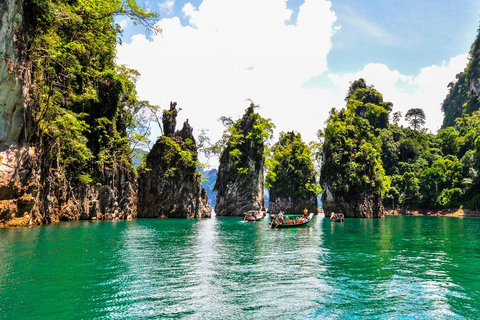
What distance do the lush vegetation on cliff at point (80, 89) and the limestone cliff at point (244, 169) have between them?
2053 cm

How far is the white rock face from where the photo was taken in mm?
20719

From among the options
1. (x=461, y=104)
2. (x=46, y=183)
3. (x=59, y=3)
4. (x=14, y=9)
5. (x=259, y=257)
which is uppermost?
(x=461, y=104)

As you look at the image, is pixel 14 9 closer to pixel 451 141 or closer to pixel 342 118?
pixel 342 118

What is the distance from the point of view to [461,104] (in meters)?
106

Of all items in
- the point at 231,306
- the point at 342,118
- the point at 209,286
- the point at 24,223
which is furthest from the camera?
the point at 342,118

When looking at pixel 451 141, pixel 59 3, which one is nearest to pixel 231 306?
pixel 59 3

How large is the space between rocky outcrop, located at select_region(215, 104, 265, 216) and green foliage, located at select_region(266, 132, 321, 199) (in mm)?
12007

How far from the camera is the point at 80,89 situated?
120 feet

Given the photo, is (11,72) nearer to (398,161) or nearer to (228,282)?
(228,282)

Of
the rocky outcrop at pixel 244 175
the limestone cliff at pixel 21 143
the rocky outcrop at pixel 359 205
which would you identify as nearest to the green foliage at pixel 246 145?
the rocky outcrop at pixel 244 175

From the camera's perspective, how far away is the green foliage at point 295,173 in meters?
75.9

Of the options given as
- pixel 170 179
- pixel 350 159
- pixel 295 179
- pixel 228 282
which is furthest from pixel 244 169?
pixel 228 282

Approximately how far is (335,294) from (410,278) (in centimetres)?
430

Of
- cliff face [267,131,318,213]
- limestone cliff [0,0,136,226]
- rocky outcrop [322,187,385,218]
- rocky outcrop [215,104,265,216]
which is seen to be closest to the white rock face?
limestone cliff [0,0,136,226]
